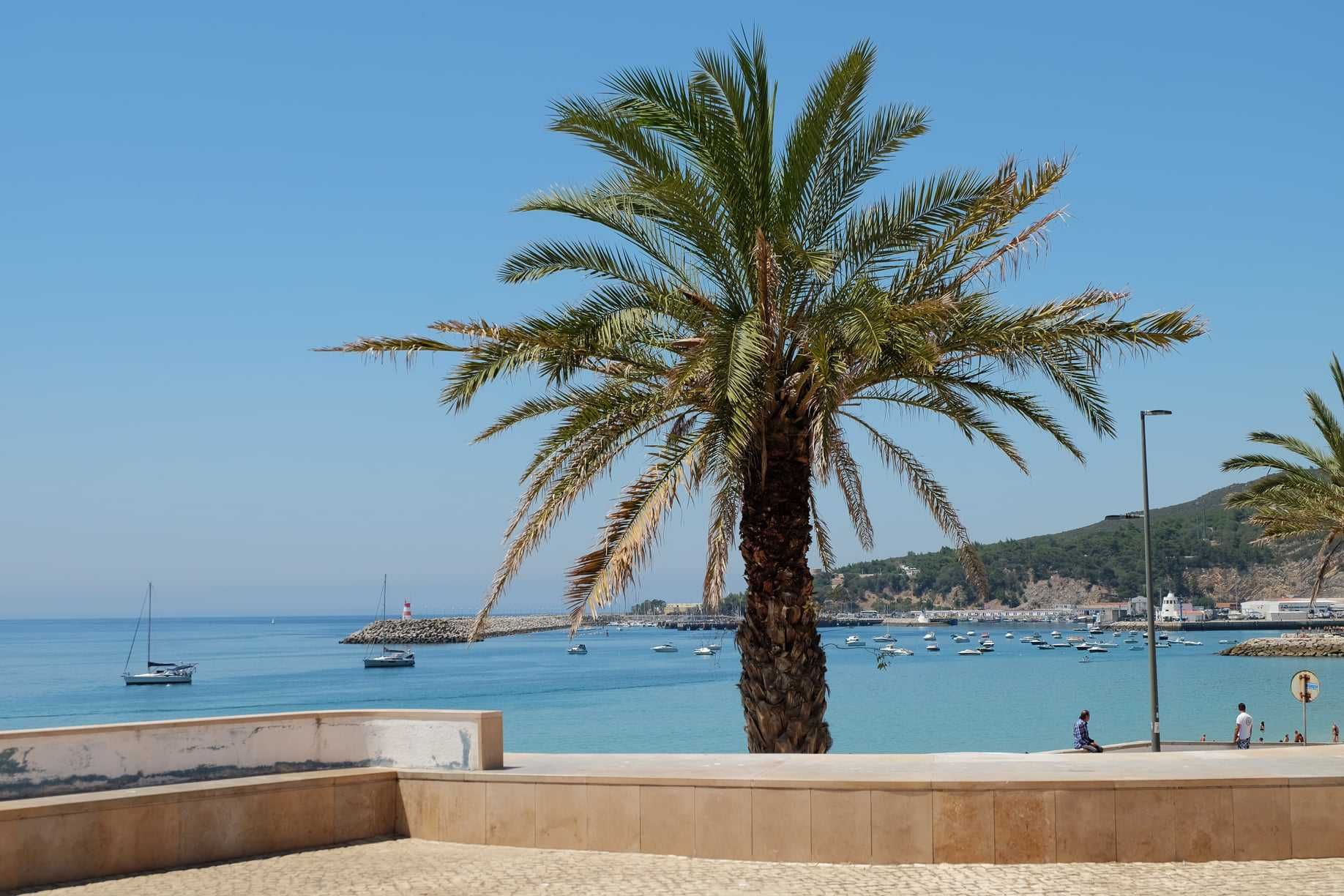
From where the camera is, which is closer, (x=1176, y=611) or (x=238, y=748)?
(x=238, y=748)

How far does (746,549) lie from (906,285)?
3287mm

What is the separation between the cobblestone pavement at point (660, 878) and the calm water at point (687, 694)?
41.2 meters

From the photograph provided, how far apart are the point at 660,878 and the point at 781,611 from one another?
4.48 m

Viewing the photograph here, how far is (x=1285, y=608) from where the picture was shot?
170 metres

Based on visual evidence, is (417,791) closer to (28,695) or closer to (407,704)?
(407,704)

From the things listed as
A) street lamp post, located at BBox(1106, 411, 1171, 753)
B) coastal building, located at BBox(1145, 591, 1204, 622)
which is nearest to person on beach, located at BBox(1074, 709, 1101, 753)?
street lamp post, located at BBox(1106, 411, 1171, 753)

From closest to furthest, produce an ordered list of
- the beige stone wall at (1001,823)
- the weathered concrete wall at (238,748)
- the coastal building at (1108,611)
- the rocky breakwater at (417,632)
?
the beige stone wall at (1001,823)
the weathered concrete wall at (238,748)
the rocky breakwater at (417,632)
the coastal building at (1108,611)

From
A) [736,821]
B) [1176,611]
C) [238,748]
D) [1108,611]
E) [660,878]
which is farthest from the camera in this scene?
[1108,611]

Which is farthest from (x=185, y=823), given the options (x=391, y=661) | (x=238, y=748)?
(x=391, y=661)

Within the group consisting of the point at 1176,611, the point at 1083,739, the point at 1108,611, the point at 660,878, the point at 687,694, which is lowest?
the point at 1108,611

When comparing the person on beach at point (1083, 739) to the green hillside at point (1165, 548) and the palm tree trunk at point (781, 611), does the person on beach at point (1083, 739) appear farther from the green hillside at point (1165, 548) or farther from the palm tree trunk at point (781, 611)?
the green hillside at point (1165, 548)

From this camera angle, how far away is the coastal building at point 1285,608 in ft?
551

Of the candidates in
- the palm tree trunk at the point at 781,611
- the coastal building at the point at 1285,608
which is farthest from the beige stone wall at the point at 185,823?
the coastal building at the point at 1285,608

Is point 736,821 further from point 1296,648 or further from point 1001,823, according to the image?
point 1296,648
